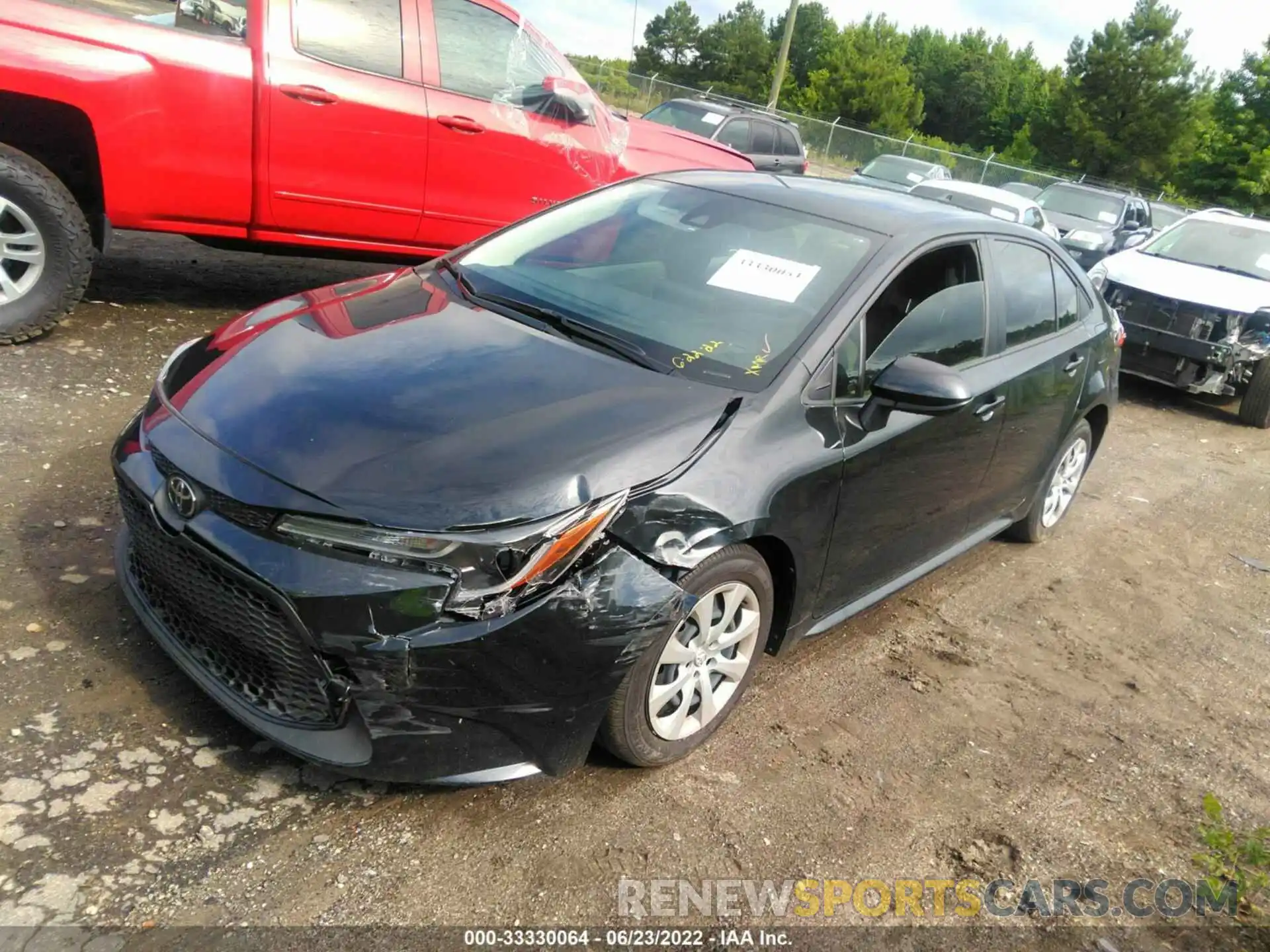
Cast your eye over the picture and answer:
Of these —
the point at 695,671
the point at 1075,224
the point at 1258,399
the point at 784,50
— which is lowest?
the point at 1258,399

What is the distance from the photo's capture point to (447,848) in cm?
246

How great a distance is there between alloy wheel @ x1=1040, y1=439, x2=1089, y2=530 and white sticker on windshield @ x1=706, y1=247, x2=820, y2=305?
220 centimetres

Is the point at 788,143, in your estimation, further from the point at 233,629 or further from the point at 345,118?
the point at 233,629

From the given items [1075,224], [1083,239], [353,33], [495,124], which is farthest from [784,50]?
[353,33]

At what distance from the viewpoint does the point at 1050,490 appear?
16.1ft

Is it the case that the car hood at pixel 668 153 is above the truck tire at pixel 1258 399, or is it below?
above

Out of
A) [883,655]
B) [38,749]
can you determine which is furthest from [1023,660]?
[38,749]

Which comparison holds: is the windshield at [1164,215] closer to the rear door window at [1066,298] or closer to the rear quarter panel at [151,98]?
the rear door window at [1066,298]

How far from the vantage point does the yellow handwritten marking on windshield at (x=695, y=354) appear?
9.89 ft

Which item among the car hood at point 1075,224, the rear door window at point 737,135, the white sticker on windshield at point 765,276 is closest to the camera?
the white sticker on windshield at point 765,276

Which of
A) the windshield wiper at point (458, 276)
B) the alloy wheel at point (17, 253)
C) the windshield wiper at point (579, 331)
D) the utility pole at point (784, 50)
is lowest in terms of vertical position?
the alloy wheel at point (17, 253)

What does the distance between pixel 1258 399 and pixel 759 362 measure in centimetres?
727

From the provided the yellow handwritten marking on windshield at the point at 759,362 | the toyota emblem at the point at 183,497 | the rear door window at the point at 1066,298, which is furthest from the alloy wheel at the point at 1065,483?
the toyota emblem at the point at 183,497

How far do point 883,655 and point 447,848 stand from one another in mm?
1929
